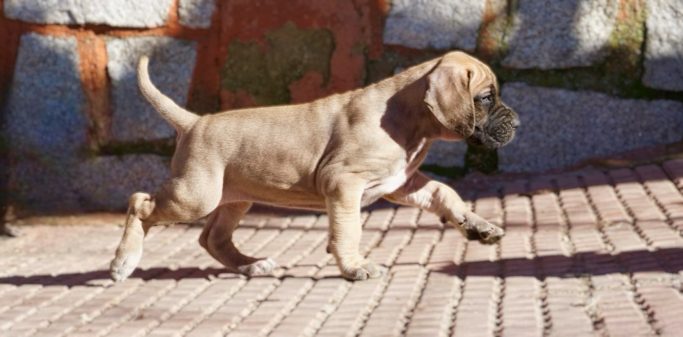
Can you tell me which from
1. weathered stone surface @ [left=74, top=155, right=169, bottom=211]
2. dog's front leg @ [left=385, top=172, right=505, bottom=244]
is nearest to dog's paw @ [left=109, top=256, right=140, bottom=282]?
dog's front leg @ [left=385, top=172, right=505, bottom=244]

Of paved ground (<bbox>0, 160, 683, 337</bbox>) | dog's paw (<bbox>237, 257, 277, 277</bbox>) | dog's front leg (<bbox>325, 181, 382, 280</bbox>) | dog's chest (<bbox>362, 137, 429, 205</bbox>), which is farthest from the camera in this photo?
dog's paw (<bbox>237, 257, 277, 277</bbox>)

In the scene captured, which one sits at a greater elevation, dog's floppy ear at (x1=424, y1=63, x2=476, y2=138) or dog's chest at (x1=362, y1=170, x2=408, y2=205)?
dog's floppy ear at (x1=424, y1=63, x2=476, y2=138)

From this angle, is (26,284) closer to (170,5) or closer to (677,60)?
(170,5)

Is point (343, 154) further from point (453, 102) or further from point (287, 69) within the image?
point (287, 69)

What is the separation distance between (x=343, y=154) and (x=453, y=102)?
1.92ft

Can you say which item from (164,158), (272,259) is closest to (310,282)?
(272,259)

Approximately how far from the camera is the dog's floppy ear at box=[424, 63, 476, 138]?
5703mm

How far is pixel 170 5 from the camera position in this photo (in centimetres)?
855

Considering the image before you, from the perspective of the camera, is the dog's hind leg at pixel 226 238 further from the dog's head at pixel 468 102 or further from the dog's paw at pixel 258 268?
the dog's head at pixel 468 102

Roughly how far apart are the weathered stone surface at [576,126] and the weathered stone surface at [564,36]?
208 mm

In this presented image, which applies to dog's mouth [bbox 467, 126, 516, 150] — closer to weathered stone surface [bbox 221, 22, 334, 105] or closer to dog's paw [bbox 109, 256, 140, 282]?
dog's paw [bbox 109, 256, 140, 282]

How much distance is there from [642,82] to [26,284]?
4.63 meters

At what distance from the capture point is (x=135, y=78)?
8602mm

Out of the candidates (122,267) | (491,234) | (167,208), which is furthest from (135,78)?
(491,234)
